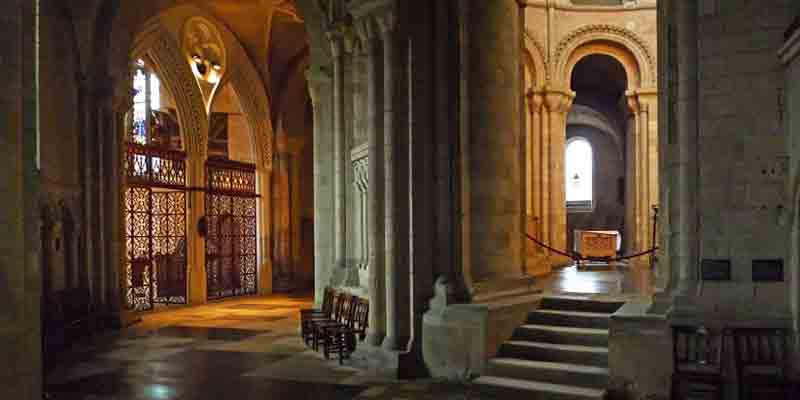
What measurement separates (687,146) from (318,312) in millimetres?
7550

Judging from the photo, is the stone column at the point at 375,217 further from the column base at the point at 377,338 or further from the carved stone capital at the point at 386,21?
the carved stone capital at the point at 386,21

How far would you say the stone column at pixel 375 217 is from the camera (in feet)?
34.1

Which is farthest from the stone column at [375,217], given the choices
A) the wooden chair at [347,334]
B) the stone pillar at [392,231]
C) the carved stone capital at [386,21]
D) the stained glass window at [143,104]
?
the stained glass window at [143,104]

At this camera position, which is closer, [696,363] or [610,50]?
[696,363]

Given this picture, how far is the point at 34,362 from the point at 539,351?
587 centimetres

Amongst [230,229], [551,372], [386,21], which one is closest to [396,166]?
[386,21]

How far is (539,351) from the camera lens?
29.8 ft

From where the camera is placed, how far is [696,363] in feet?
25.2

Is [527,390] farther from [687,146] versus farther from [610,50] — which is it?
[610,50]

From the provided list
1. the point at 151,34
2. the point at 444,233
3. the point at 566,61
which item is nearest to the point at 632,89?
the point at 566,61

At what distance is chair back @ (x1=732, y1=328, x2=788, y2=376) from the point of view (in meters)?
7.46

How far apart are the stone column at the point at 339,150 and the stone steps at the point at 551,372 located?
4683 mm

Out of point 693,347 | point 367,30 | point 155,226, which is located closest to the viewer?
point 693,347

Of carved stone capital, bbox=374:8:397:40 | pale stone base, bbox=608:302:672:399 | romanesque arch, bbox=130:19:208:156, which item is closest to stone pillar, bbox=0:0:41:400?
carved stone capital, bbox=374:8:397:40
